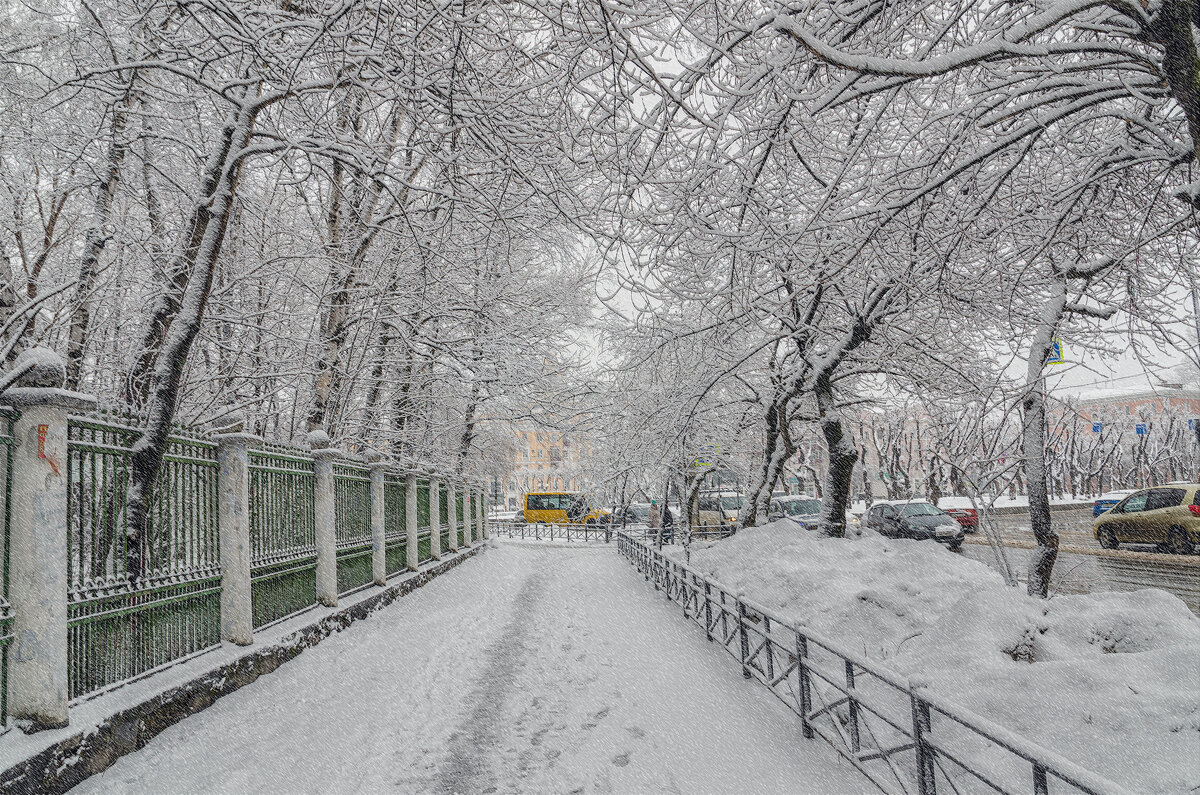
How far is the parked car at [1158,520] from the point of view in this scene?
1778 cm

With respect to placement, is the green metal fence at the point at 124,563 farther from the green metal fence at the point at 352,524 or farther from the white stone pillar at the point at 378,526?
the white stone pillar at the point at 378,526

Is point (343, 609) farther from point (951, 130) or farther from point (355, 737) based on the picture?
Result: point (951, 130)

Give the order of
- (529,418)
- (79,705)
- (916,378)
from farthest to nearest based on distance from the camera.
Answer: (529,418) → (916,378) → (79,705)

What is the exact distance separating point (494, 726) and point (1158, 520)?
20686 millimetres

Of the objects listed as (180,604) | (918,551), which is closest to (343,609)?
(180,604)

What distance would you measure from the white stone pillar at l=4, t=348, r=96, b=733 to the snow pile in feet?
17.1

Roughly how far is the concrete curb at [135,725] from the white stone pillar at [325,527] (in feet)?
3.87

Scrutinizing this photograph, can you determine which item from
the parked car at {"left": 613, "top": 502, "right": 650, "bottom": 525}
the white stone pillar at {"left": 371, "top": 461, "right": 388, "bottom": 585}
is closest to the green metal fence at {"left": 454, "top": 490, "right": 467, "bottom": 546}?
the white stone pillar at {"left": 371, "top": 461, "right": 388, "bottom": 585}

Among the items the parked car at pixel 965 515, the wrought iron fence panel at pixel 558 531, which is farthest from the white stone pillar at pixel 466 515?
the parked car at pixel 965 515

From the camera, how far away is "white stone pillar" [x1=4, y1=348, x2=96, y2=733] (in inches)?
164

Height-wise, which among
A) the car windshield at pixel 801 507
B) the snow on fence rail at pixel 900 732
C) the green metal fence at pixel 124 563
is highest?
the green metal fence at pixel 124 563

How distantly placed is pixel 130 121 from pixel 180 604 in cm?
777

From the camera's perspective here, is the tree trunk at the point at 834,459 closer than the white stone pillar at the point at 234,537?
No

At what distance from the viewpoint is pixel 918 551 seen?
8.08m
